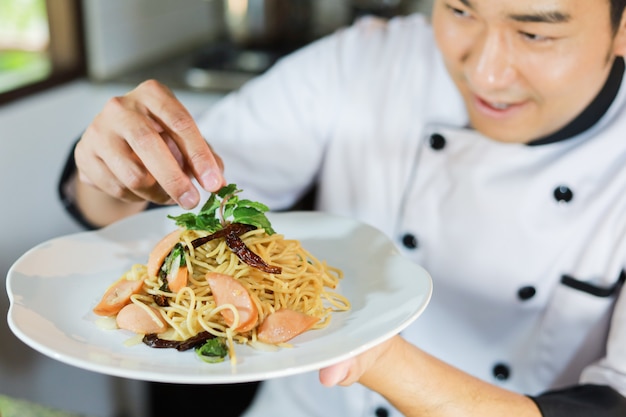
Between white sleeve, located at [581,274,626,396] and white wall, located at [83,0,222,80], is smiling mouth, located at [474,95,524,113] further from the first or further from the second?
white wall, located at [83,0,222,80]

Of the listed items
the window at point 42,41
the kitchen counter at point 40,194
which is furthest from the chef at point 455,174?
the window at point 42,41

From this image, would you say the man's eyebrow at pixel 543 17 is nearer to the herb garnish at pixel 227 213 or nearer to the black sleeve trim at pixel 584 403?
the herb garnish at pixel 227 213

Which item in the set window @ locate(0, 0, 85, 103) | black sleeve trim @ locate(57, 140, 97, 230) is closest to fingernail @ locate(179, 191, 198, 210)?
black sleeve trim @ locate(57, 140, 97, 230)

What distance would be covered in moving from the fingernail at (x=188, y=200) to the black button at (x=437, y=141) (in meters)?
0.74

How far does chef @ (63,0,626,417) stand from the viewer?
1309mm

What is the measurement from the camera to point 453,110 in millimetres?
1808

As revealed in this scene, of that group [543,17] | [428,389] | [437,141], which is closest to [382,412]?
[428,389]

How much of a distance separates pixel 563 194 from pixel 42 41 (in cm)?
192

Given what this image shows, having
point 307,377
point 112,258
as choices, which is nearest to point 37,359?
point 307,377

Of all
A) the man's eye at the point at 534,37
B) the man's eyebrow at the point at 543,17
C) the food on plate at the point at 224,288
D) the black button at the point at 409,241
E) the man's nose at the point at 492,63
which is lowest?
the black button at the point at 409,241

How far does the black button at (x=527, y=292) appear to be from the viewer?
5.39 feet

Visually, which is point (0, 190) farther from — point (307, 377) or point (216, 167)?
point (216, 167)

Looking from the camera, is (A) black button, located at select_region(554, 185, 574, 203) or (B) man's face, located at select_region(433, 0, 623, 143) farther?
(A) black button, located at select_region(554, 185, 574, 203)

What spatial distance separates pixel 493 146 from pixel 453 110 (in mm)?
157
